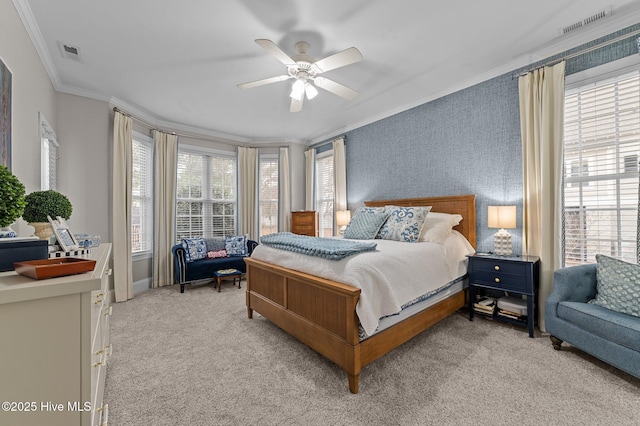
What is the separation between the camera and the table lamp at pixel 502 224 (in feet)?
9.20

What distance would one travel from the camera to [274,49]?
225 cm

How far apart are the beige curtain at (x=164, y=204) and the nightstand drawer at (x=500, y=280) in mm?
4519

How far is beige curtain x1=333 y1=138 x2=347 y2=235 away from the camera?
5.03 metres

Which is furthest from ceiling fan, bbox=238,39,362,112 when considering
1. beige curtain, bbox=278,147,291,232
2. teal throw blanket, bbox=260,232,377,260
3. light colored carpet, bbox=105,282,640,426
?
beige curtain, bbox=278,147,291,232

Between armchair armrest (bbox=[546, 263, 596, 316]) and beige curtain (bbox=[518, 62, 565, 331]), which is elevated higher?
beige curtain (bbox=[518, 62, 565, 331])

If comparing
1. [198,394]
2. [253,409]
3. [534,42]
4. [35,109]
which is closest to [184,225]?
[35,109]

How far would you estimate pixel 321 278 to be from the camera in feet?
7.00

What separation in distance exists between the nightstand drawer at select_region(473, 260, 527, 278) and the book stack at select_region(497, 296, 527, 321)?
0.35 metres

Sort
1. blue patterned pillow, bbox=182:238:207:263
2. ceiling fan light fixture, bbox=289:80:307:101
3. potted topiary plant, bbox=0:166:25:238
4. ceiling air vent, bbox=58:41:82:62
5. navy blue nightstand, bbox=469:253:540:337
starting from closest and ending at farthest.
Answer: potted topiary plant, bbox=0:166:25:238, navy blue nightstand, bbox=469:253:540:337, ceiling air vent, bbox=58:41:82:62, ceiling fan light fixture, bbox=289:80:307:101, blue patterned pillow, bbox=182:238:207:263

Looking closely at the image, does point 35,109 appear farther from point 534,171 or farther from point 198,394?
point 534,171

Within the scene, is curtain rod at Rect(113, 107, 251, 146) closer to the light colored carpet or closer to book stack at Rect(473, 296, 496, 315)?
the light colored carpet

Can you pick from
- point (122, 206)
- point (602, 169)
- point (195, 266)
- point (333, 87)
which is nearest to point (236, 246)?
point (195, 266)

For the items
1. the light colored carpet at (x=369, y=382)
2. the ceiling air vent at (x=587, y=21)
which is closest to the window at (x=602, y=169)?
the ceiling air vent at (x=587, y=21)

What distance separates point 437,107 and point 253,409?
3887mm
